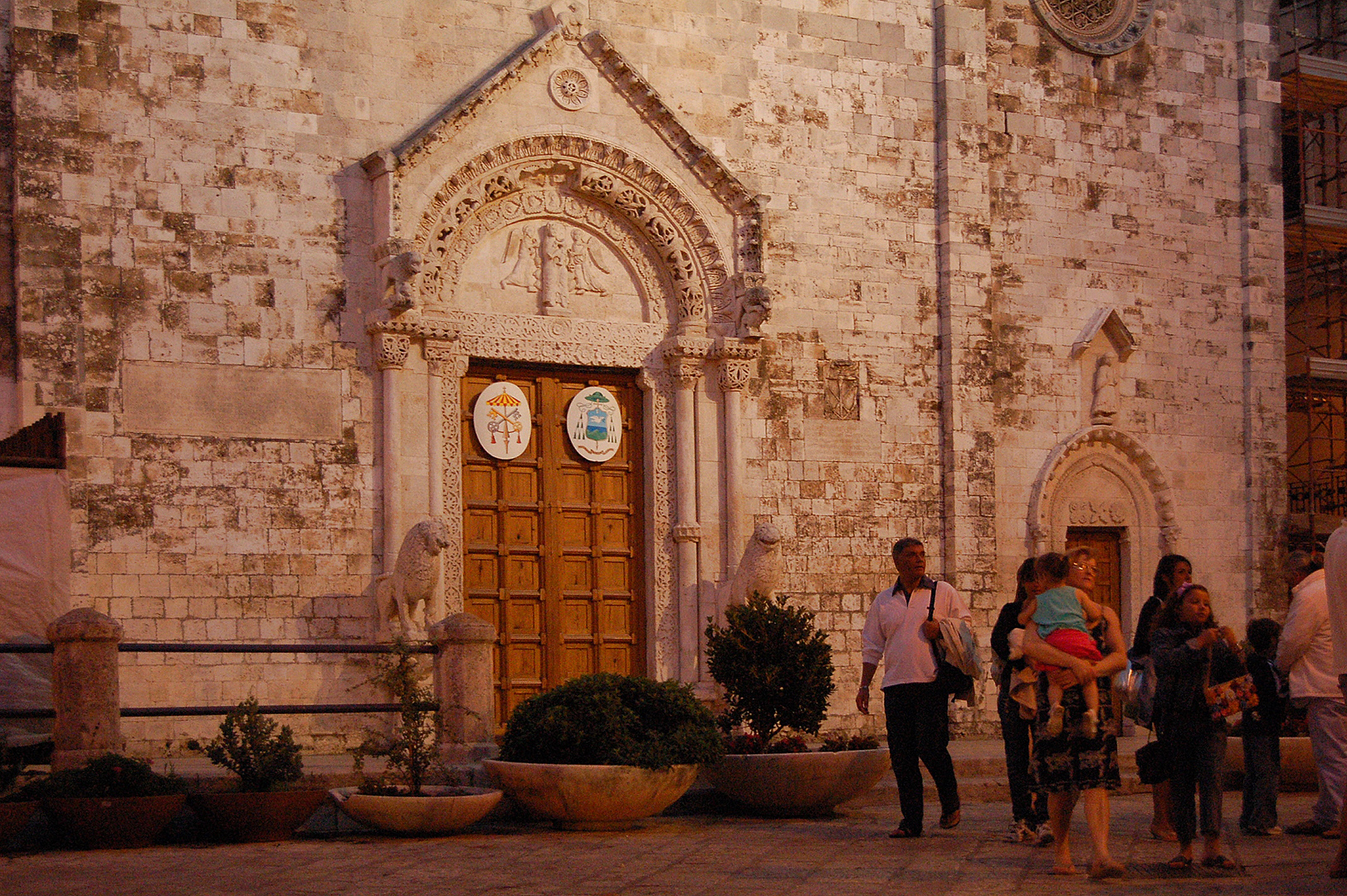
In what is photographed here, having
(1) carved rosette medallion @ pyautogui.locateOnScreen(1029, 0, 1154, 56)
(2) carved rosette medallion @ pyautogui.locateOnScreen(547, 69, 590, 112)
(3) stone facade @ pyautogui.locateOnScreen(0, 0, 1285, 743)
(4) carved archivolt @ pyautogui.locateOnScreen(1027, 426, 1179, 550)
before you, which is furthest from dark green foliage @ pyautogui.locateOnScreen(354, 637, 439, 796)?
(1) carved rosette medallion @ pyautogui.locateOnScreen(1029, 0, 1154, 56)

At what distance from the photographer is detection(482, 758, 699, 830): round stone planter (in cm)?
941

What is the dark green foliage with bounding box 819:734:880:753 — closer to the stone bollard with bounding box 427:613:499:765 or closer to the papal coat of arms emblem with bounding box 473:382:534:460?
the stone bollard with bounding box 427:613:499:765

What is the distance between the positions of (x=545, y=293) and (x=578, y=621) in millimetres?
3121

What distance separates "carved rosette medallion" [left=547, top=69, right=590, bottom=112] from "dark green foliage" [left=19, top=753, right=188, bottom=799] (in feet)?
25.9

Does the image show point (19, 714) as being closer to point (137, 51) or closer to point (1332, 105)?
point (137, 51)

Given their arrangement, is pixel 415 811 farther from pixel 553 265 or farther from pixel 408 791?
pixel 553 265

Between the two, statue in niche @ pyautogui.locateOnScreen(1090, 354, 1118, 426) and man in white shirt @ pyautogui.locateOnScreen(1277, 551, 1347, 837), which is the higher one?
statue in niche @ pyautogui.locateOnScreen(1090, 354, 1118, 426)

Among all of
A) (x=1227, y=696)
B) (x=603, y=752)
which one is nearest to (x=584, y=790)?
(x=603, y=752)

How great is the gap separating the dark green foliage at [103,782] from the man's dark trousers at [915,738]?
4.30 metres

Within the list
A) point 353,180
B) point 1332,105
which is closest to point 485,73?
point 353,180

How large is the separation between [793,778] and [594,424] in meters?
5.33

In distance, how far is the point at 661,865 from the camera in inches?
321

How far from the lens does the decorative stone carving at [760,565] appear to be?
13.9m

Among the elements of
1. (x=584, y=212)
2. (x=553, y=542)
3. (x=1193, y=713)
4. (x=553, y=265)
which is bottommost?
(x=1193, y=713)
